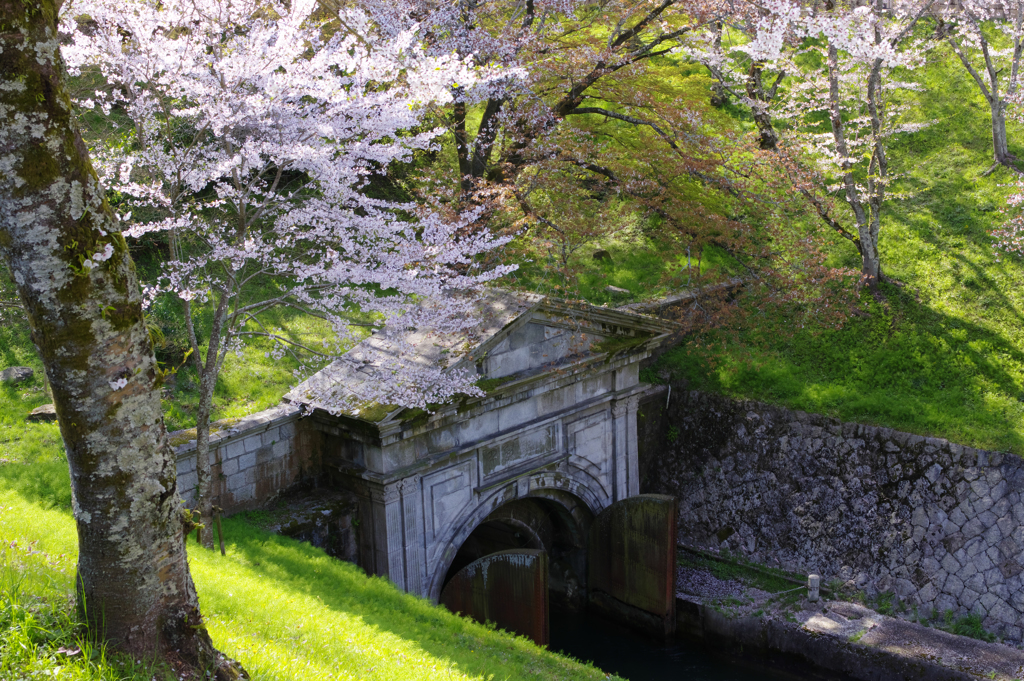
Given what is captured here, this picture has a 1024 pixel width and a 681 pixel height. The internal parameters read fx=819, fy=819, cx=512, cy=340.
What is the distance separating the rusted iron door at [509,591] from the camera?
12.8 meters

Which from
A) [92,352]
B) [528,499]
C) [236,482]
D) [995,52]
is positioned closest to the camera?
[92,352]

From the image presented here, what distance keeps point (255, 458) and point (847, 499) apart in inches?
427

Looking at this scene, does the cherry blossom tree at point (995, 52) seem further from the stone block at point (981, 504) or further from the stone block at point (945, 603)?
the stone block at point (945, 603)

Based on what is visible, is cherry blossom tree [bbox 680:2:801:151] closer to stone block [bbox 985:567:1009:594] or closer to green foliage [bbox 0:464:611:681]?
stone block [bbox 985:567:1009:594]

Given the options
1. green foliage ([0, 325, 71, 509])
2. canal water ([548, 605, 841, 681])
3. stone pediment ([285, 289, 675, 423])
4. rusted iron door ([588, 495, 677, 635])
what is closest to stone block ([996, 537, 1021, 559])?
canal water ([548, 605, 841, 681])

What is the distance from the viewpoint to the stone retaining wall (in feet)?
46.0

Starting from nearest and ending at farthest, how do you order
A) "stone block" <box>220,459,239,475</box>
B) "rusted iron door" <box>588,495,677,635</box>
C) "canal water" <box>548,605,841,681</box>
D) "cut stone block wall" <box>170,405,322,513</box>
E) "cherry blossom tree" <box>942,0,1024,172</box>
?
"cut stone block wall" <box>170,405,322,513</box> < "stone block" <box>220,459,239,475</box> < "canal water" <box>548,605,841,681</box> < "rusted iron door" <box>588,495,677,635</box> < "cherry blossom tree" <box>942,0,1024,172</box>

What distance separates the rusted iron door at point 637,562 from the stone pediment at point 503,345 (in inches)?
118

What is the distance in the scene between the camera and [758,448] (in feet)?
54.6

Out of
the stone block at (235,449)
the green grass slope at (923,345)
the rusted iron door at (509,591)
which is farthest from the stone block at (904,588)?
the stone block at (235,449)

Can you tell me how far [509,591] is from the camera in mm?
12914

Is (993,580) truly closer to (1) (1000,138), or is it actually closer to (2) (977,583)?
(2) (977,583)

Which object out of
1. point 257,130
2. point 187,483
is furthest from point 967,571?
point 257,130

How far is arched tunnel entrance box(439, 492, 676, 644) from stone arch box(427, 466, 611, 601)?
4 centimetres
